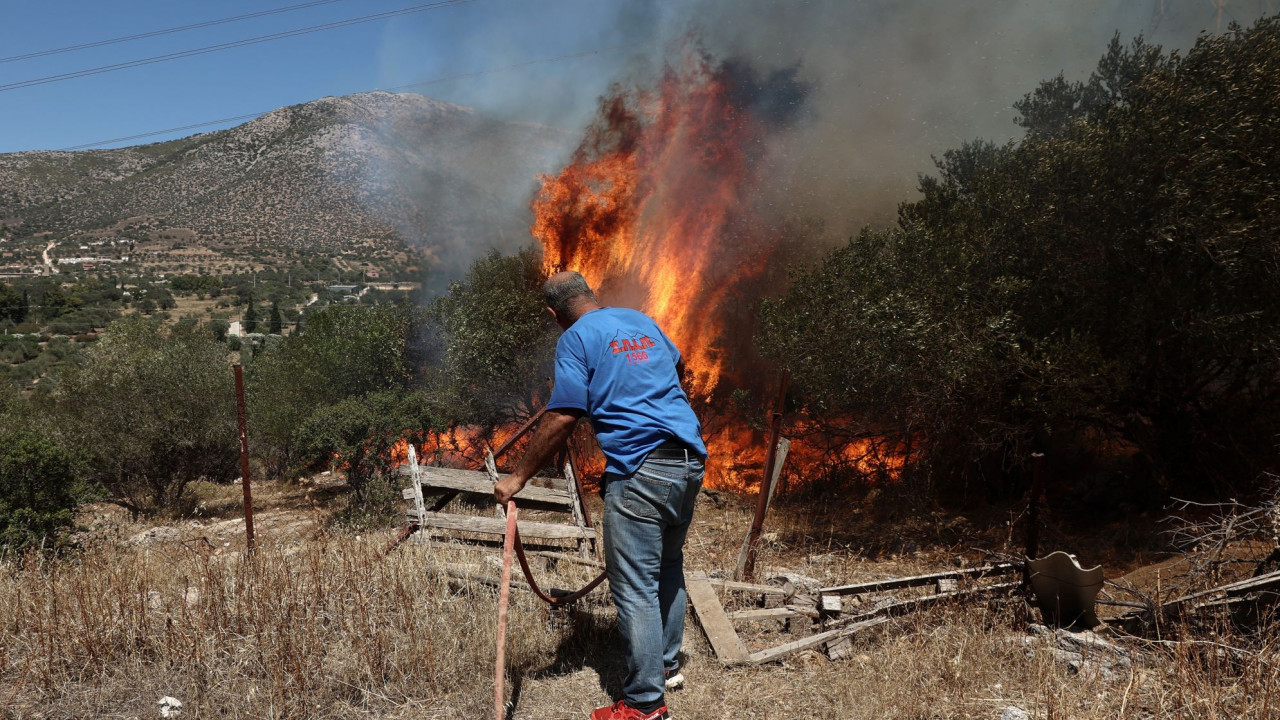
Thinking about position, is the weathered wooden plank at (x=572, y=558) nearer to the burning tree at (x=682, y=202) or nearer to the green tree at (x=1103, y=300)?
the green tree at (x=1103, y=300)

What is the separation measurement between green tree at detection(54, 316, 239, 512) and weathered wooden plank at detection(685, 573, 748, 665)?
15.6 metres

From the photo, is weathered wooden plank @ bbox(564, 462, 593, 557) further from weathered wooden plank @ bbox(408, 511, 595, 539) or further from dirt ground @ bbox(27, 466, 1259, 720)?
dirt ground @ bbox(27, 466, 1259, 720)

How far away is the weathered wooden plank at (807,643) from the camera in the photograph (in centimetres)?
509

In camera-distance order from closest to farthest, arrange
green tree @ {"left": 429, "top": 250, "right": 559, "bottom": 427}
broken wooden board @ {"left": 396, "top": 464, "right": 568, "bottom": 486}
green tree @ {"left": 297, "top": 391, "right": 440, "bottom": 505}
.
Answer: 1. broken wooden board @ {"left": 396, "top": 464, "right": 568, "bottom": 486}
2. green tree @ {"left": 297, "top": 391, "right": 440, "bottom": 505}
3. green tree @ {"left": 429, "top": 250, "right": 559, "bottom": 427}

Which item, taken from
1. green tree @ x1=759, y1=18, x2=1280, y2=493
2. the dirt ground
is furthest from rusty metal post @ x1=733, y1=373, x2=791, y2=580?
green tree @ x1=759, y1=18, x2=1280, y2=493

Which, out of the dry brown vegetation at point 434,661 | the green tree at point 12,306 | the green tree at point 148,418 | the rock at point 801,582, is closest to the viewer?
the dry brown vegetation at point 434,661

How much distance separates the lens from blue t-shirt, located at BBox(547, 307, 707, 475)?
13.6 feet

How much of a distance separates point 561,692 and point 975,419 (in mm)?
8409

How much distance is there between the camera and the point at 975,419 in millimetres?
11141

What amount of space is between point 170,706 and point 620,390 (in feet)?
10.2

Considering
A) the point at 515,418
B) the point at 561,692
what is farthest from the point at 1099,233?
the point at 515,418

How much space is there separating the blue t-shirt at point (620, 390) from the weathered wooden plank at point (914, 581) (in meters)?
2.63

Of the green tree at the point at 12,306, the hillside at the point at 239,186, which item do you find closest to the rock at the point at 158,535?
the hillside at the point at 239,186

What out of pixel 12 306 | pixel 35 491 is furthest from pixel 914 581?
pixel 12 306
